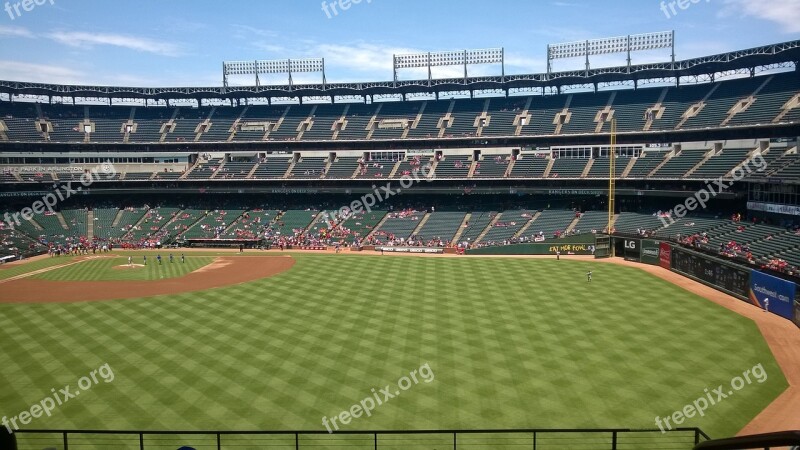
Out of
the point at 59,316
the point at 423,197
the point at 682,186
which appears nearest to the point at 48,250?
the point at 59,316

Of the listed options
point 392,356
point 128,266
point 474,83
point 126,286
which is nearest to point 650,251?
point 392,356

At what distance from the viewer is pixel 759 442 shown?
5438mm

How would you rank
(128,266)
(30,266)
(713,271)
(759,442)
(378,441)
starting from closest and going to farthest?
(759,442) → (378,441) → (713,271) → (128,266) → (30,266)

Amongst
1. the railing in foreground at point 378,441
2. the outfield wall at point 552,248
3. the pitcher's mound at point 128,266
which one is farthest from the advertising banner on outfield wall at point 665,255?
the pitcher's mound at point 128,266

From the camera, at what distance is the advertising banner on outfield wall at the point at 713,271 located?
36.0m

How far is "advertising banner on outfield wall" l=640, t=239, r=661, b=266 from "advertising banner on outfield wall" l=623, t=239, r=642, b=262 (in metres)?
0.57

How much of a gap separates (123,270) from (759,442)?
55.6 meters

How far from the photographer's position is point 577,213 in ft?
215

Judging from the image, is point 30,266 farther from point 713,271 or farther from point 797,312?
point 797,312

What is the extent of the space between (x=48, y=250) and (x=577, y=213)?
6782 cm

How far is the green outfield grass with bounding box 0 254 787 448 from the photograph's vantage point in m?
19.2

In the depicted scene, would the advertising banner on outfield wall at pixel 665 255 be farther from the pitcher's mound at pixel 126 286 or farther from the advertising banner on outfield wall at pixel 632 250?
the pitcher's mound at pixel 126 286

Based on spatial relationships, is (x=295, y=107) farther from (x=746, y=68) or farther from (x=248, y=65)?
(x=746, y=68)

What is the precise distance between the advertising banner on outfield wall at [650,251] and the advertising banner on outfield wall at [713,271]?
10.00 feet
